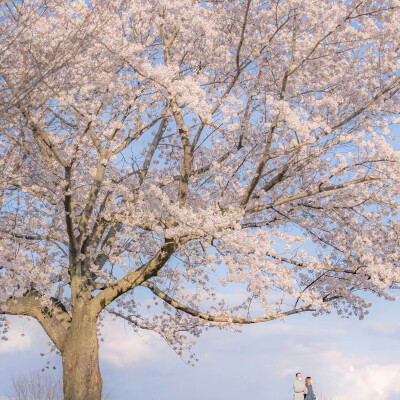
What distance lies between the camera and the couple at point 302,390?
14.6 metres

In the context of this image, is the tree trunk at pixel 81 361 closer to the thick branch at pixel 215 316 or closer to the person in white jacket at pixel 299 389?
the thick branch at pixel 215 316

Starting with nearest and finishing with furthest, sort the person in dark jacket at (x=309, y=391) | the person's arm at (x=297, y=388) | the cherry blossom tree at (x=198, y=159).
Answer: the cherry blossom tree at (x=198, y=159) → the person's arm at (x=297, y=388) → the person in dark jacket at (x=309, y=391)

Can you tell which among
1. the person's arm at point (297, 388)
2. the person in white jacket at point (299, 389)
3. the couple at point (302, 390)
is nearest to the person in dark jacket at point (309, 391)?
the couple at point (302, 390)

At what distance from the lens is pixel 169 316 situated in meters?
14.2

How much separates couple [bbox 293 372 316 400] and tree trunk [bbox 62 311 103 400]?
620cm

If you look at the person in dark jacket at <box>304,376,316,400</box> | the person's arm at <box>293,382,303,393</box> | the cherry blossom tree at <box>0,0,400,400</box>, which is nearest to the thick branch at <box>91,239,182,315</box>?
the cherry blossom tree at <box>0,0,400,400</box>

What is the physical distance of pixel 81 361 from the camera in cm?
1124

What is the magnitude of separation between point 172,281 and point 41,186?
427 centimetres

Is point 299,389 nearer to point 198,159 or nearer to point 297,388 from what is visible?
point 297,388

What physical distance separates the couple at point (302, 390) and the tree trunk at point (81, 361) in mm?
6201

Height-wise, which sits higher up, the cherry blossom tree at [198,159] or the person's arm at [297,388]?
the cherry blossom tree at [198,159]

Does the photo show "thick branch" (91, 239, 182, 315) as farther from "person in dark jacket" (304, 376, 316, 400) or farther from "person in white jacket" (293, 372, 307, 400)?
"person in dark jacket" (304, 376, 316, 400)

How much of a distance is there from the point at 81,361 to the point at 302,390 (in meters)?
6.95

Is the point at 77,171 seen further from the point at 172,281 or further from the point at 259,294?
the point at 259,294
